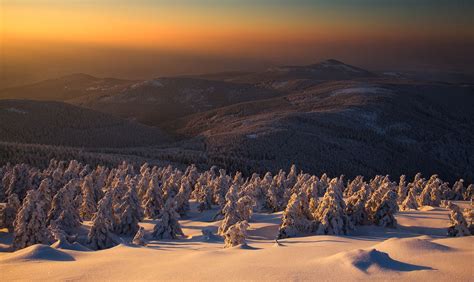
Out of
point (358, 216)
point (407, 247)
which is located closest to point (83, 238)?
point (358, 216)

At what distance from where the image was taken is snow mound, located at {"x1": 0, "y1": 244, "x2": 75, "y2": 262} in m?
15.1

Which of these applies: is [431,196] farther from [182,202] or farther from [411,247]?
[411,247]

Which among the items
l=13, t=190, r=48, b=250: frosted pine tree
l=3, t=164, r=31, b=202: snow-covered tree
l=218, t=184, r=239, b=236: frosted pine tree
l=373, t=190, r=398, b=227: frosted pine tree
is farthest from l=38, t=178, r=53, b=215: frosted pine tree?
l=373, t=190, r=398, b=227: frosted pine tree

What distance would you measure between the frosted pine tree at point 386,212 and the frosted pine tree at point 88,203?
94.9ft

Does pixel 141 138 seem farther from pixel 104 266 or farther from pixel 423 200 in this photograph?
pixel 104 266

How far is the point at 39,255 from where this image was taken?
15445 mm

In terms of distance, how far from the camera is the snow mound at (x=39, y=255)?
49.6 ft

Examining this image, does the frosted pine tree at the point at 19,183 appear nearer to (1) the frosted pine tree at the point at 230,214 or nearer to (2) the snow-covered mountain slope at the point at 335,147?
(1) the frosted pine tree at the point at 230,214

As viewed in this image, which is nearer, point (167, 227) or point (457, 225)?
point (457, 225)

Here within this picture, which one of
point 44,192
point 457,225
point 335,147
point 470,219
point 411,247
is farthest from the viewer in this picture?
point 335,147

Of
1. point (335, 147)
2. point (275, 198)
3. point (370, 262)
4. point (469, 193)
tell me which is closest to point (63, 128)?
point (335, 147)

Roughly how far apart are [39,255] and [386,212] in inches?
888

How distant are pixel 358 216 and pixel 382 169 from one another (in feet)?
418

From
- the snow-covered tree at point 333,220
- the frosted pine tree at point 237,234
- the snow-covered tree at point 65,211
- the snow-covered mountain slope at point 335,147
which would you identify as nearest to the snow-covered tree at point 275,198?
the snow-covered tree at point 333,220
